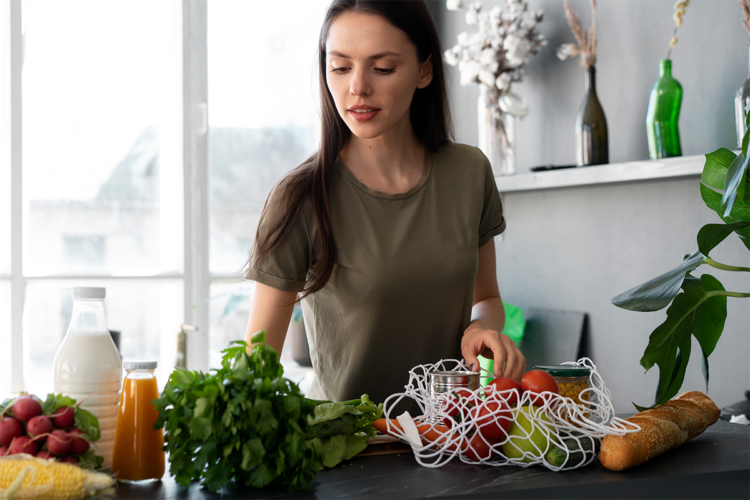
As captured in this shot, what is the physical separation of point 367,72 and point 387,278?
1.27 feet

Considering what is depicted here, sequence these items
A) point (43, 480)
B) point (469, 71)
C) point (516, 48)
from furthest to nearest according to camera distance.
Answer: point (469, 71) → point (516, 48) → point (43, 480)

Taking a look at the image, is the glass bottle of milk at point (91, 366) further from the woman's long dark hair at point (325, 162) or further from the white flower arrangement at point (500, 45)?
the white flower arrangement at point (500, 45)

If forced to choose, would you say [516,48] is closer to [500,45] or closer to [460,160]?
[500,45]

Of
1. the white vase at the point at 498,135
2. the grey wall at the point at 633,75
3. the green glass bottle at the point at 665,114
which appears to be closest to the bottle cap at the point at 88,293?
the grey wall at the point at 633,75

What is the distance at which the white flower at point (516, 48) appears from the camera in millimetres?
2570

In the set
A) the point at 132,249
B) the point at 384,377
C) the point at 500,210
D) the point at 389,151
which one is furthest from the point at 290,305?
the point at 132,249

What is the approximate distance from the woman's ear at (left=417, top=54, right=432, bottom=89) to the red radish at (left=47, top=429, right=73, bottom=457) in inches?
37.3

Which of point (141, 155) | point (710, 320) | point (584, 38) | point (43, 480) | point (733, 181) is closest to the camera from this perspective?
point (43, 480)

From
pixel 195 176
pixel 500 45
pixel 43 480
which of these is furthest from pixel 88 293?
pixel 195 176

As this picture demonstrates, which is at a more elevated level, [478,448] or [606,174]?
[606,174]

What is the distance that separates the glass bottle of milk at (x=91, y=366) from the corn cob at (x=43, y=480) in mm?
85

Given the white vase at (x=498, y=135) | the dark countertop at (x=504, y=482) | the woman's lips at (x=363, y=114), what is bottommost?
the dark countertop at (x=504, y=482)

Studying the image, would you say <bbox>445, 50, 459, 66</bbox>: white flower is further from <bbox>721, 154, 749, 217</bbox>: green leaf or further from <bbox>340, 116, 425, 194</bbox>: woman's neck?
<bbox>721, 154, 749, 217</bbox>: green leaf

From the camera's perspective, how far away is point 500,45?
265 cm
